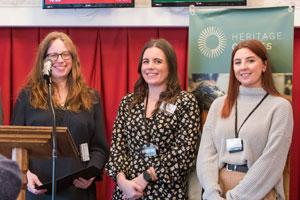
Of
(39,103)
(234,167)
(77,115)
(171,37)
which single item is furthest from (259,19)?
(39,103)

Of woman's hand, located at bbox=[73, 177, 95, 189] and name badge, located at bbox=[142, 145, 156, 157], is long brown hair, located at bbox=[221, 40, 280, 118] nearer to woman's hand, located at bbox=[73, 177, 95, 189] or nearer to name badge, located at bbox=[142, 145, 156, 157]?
name badge, located at bbox=[142, 145, 156, 157]

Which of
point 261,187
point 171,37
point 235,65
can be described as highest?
point 171,37

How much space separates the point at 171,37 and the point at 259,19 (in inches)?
35.9

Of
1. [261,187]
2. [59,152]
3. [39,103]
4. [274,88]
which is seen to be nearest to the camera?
[59,152]

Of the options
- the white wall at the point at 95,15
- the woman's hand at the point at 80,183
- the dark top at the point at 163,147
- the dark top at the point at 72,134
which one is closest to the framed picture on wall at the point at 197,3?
the white wall at the point at 95,15

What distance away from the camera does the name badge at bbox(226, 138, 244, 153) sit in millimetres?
2645

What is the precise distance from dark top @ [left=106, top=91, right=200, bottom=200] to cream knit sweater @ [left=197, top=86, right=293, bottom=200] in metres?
0.13

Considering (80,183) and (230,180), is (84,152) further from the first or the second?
(230,180)

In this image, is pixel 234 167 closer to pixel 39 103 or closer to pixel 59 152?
pixel 59 152

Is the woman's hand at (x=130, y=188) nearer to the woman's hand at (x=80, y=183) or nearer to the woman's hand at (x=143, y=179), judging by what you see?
the woman's hand at (x=143, y=179)

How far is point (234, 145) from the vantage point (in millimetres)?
2658

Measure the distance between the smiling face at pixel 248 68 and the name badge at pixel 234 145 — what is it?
15.3 inches

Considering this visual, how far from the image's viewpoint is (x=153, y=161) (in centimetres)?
285

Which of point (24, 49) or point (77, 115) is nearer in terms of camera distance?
point (77, 115)
